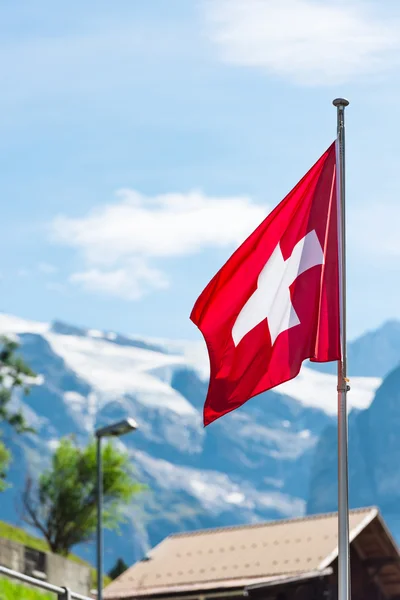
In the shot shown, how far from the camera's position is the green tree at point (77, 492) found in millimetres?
82625

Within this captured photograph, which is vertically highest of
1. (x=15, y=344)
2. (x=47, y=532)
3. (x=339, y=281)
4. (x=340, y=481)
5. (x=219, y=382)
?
(x=15, y=344)

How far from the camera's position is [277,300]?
13750mm

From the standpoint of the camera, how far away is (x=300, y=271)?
45.0 ft

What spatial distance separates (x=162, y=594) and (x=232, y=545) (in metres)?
4.11

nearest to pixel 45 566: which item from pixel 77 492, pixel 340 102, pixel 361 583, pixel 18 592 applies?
pixel 18 592

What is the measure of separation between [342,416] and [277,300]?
1475 mm

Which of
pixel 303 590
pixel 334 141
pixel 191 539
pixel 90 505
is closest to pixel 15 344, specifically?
pixel 90 505

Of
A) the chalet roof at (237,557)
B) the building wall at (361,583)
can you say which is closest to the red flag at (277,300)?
A: the chalet roof at (237,557)

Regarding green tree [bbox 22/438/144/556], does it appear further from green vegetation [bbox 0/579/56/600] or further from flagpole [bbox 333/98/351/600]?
flagpole [bbox 333/98/351/600]

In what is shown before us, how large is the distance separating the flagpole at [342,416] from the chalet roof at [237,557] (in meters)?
25.4

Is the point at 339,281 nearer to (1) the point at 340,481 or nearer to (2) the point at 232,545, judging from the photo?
(1) the point at 340,481

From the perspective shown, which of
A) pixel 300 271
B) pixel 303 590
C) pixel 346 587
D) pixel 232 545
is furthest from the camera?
pixel 232 545

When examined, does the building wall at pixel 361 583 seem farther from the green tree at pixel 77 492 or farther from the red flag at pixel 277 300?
the green tree at pixel 77 492

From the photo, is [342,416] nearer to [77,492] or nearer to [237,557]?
[237,557]
